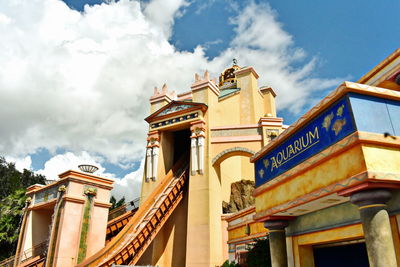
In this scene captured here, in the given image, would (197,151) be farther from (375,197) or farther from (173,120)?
(375,197)

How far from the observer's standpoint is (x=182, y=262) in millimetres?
17359

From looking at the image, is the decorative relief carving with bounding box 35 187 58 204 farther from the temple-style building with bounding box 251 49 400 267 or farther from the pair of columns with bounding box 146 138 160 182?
the temple-style building with bounding box 251 49 400 267

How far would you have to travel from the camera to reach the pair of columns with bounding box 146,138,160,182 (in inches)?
757

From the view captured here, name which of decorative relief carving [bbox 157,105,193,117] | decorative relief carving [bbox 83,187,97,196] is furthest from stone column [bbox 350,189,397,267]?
decorative relief carving [bbox 157,105,193,117]

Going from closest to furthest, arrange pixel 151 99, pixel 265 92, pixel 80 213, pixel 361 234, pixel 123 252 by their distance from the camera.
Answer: pixel 361 234 → pixel 123 252 → pixel 80 213 → pixel 151 99 → pixel 265 92

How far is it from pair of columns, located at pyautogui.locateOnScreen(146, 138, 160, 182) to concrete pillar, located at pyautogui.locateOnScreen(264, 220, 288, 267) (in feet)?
41.2

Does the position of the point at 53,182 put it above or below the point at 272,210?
above

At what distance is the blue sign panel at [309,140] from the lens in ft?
16.4

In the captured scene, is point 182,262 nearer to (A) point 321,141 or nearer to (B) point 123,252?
(B) point 123,252

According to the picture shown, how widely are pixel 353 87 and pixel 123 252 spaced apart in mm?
11091

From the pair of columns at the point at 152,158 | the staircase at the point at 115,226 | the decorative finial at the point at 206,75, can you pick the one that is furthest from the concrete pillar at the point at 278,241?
the decorative finial at the point at 206,75

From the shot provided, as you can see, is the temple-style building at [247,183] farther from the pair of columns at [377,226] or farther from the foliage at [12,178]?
the foliage at [12,178]

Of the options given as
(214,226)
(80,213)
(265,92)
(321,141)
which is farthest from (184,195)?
(321,141)

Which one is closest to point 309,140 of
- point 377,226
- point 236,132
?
point 377,226
